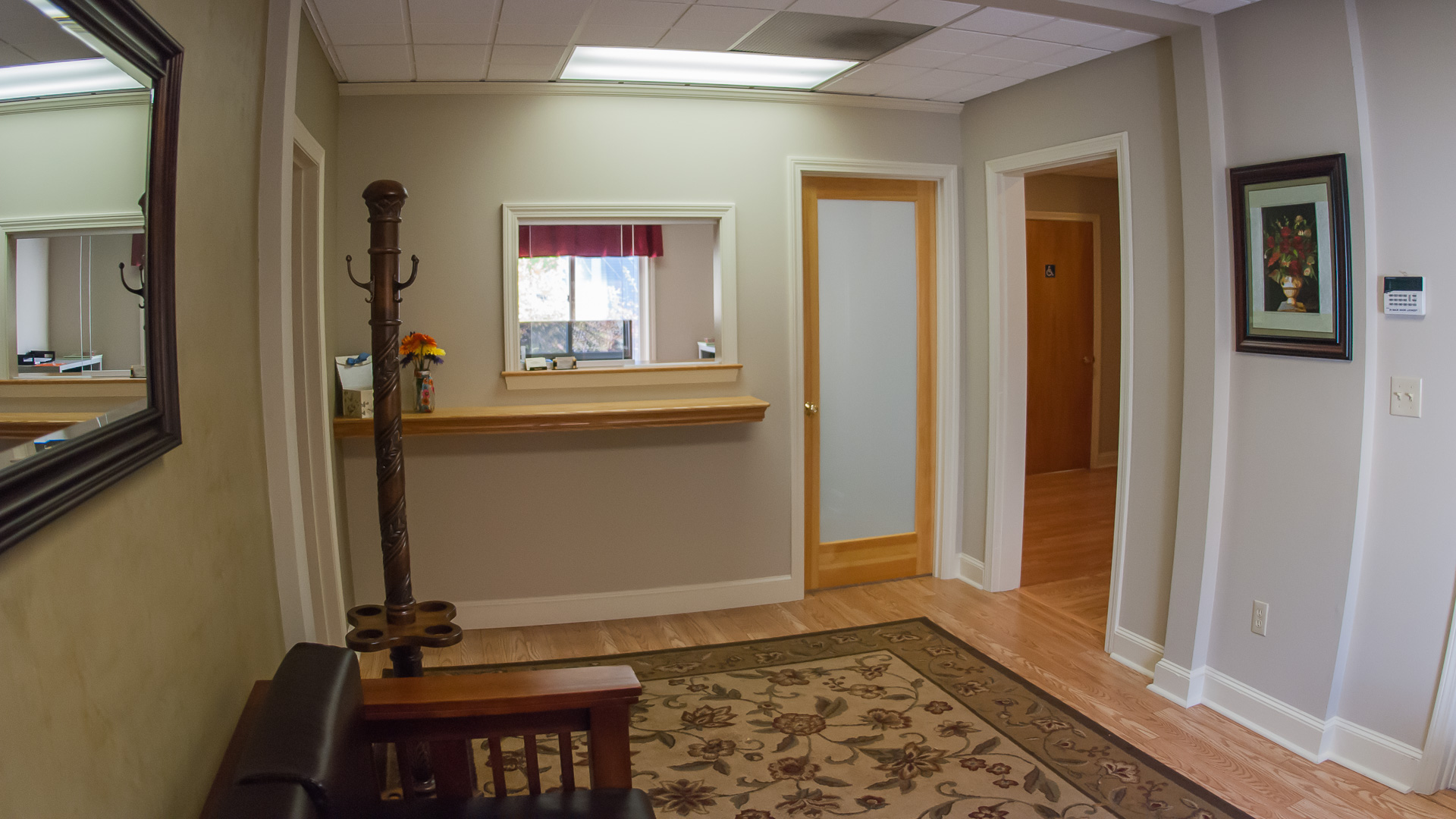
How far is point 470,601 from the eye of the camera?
3998 mm

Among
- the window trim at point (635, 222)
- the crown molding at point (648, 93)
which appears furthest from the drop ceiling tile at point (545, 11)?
the window trim at point (635, 222)

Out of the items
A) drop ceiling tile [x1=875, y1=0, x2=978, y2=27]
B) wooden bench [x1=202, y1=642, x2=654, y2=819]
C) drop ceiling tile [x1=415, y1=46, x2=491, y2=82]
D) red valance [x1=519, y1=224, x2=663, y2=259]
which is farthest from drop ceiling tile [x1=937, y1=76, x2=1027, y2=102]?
wooden bench [x1=202, y1=642, x2=654, y2=819]

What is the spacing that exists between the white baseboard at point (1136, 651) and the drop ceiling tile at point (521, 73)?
3.34 m

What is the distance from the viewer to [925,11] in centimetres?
300

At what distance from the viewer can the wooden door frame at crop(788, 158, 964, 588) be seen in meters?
4.28

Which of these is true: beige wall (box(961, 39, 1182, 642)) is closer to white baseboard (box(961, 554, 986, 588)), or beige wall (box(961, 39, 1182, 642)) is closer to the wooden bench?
white baseboard (box(961, 554, 986, 588))

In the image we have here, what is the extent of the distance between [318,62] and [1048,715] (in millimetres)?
Result: 3569

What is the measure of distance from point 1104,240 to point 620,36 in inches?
211

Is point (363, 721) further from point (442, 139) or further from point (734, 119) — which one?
point (734, 119)

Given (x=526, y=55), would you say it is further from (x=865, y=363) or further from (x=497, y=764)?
(x=497, y=764)

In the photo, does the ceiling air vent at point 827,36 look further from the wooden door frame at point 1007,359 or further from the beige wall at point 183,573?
the beige wall at point 183,573

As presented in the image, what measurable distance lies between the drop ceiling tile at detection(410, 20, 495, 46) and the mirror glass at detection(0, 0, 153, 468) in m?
1.91

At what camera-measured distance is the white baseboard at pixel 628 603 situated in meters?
4.02

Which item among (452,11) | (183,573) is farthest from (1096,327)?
(183,573)
